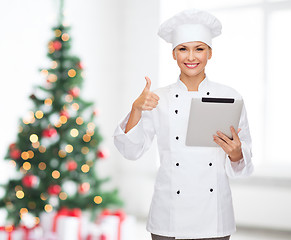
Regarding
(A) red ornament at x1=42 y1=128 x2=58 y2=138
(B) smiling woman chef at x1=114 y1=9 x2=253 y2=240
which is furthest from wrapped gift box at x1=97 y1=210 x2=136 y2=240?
(B) smiling woman chef at x1=114 y1=9 x2=253 y2=240

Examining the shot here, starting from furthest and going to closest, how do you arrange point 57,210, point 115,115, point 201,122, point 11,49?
1. point 115,115
2. point 11,49
3. point 57,210
4. point 201,122

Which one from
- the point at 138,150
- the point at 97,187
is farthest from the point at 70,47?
the point at 138,150

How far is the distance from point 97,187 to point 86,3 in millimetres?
2137

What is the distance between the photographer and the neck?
1.50 metres

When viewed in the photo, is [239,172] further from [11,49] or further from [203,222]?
[11,49]

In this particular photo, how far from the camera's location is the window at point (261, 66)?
14.4 feet

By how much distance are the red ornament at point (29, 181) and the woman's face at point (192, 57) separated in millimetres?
2060

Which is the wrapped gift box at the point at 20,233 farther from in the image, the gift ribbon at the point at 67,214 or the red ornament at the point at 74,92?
the red ornament at the point at 74,92

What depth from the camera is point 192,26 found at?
147 centimetres

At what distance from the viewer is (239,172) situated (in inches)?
56.6

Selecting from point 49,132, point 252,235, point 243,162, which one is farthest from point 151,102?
point 252,235

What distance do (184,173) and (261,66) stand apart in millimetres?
3278

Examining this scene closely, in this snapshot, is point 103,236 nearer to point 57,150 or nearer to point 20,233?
point 20,233

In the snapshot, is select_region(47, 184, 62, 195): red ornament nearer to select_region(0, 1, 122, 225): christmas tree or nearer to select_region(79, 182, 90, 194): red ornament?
select_region(0, 1, 122, 225): christmas tree
